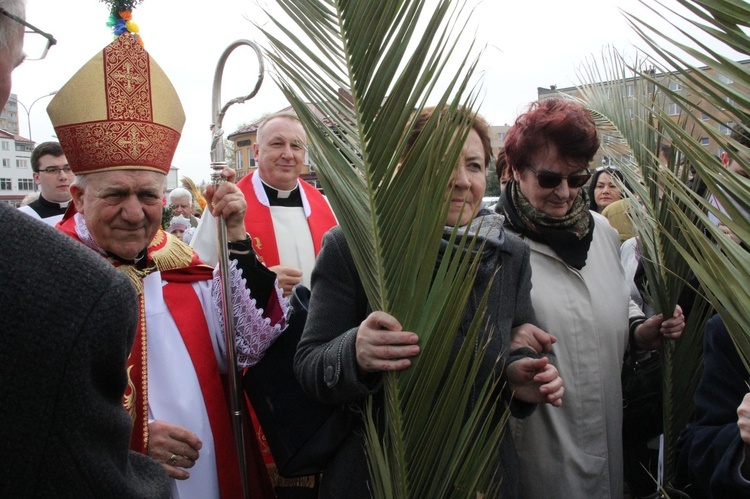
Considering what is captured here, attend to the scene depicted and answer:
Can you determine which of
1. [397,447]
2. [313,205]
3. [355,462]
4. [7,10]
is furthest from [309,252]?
[7,10]

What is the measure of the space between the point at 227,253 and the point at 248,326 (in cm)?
27

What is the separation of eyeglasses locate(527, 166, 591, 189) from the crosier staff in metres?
1.07

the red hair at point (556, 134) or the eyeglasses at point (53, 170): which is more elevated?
the red hair at point (556, 134)

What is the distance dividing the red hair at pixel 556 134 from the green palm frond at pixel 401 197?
104 centimetres

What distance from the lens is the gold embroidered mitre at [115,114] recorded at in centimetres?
216

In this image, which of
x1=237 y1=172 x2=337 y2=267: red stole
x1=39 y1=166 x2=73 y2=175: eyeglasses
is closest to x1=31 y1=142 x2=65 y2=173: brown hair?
x1=39 y1=166 x2=73 y2=175: eyeglasses

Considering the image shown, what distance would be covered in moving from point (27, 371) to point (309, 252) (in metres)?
3.23

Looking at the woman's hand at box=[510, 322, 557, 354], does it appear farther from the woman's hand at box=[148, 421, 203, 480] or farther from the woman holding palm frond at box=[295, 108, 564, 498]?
the woman's hand at box=[148, 421, 203, 480]

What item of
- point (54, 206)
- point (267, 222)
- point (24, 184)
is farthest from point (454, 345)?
point (24, 184)

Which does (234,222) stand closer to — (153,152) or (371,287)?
(153,152)

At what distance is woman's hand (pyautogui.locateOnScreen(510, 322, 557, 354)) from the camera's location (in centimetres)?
186

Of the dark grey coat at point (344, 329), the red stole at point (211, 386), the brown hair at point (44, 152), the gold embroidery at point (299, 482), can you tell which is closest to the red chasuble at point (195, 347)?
the red stole at point (211, 386)

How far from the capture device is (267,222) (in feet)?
13.1

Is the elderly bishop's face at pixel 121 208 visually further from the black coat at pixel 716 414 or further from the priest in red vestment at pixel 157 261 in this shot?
the black coat at pixel 716 414
